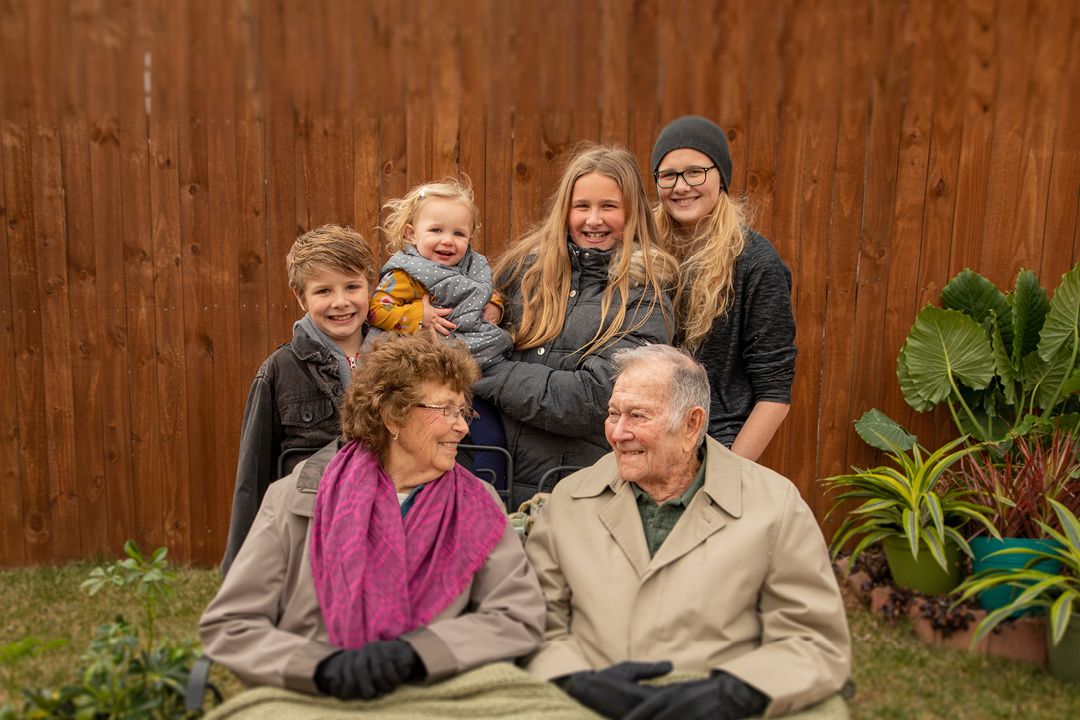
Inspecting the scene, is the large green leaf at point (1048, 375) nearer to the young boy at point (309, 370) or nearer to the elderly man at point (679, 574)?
the elderly man at point (679, 574)

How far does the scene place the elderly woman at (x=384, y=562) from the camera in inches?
77.0

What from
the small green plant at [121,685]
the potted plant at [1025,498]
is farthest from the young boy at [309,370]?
the potted plant at [1025,498]

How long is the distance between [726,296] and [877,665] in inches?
67.1

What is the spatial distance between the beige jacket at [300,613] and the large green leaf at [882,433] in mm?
2314

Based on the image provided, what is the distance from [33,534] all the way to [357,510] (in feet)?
9.91

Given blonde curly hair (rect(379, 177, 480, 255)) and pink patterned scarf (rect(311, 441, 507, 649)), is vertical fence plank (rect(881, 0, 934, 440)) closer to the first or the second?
blonde curly hair (rect(379, 177, 480, 255))

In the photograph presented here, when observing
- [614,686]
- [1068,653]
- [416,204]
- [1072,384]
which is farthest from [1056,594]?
[416,204]

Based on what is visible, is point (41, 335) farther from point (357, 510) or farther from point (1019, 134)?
point (1019, 134)

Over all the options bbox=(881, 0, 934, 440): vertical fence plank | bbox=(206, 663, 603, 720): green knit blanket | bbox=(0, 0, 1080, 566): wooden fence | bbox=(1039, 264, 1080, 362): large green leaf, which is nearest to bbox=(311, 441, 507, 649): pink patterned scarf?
bbox=(206, 663, 603, 720): green knit blanket

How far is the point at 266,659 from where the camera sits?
1.95 metres

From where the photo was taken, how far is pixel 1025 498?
11.8 feet

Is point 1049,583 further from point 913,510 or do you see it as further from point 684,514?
point 684,514

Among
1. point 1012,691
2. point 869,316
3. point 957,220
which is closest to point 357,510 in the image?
point 1012,691

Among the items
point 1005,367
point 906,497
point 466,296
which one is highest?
point 466,296
